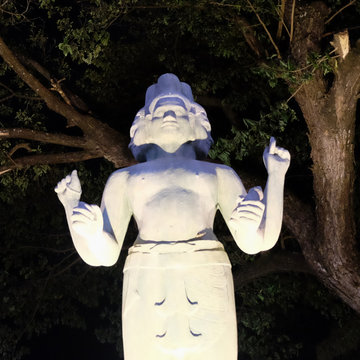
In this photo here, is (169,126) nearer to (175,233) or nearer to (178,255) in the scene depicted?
(175,233)

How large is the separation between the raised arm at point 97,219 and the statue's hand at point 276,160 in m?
1.28

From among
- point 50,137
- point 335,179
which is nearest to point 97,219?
point 335,179

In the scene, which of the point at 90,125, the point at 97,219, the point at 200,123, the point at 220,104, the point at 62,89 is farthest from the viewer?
the point at 220,104

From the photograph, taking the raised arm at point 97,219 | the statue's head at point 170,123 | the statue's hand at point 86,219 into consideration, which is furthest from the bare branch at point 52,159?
the statue's hand at point 86,219

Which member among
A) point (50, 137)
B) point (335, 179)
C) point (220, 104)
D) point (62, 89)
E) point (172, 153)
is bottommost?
point (172, 153)

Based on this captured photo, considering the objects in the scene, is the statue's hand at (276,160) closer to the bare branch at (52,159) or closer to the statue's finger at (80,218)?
the statue's finger at (80,218)

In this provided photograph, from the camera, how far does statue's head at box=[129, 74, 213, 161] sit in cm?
518

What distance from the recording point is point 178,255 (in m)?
4.50

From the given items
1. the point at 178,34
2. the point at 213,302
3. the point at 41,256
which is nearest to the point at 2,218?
the point at 41,256

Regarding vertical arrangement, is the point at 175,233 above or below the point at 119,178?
below

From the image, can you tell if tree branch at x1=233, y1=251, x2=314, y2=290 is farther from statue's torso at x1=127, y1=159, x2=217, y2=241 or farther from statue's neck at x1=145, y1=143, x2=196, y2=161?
statue's torso at x1=127, y1=159, x2=217, y2=241

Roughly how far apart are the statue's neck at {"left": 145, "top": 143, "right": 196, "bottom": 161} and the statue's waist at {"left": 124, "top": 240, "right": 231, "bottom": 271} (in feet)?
3.21

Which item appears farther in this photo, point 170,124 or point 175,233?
point 170,124

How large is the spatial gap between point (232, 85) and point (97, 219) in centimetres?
691
